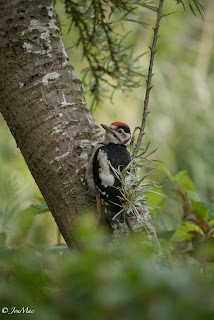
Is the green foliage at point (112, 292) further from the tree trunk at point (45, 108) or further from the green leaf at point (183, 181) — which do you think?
the green leaf at point (183, 181)

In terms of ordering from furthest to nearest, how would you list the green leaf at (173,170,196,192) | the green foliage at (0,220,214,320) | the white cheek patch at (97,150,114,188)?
the green leaf at (173,170,196,192) → the white cheek patch at (97,150,114,188) → the green foliage at (0,220,214,320)

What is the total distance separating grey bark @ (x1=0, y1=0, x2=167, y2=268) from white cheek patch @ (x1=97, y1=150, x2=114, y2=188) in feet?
0.26

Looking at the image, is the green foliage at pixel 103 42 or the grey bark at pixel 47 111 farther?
the green foliage at pixel 103 42

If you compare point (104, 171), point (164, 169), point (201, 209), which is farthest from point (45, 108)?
point (201, 209)

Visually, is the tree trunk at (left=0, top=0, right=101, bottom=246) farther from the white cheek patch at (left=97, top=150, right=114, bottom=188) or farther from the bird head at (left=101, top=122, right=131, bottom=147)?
the bird head at (left=101, top=122, right=131, bottom=147)

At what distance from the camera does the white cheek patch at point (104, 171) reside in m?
1.36

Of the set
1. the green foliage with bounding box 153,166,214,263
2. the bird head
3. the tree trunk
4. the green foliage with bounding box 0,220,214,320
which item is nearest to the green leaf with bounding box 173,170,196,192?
the green foliage with bounding box 153,166,214,263

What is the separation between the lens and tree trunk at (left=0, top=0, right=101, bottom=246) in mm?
1214

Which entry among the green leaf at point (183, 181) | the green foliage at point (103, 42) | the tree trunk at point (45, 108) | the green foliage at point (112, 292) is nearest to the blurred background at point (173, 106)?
the green foliage at point (103, 42)

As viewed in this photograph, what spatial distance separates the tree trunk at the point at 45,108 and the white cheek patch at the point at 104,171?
0.28ft

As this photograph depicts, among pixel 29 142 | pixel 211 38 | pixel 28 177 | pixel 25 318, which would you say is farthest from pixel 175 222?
pixel 211 38

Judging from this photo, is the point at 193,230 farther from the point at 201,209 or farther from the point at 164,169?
the point at 164,169

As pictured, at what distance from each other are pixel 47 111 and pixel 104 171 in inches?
12.3

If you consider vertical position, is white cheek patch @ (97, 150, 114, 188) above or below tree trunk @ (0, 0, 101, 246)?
below
